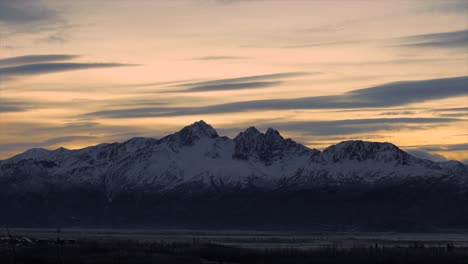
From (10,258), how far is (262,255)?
32.3 metres

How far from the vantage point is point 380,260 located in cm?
13650

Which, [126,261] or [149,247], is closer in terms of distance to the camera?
[126,261]

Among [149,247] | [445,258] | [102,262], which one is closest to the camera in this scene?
[102,262]

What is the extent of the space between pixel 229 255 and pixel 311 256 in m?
10.6

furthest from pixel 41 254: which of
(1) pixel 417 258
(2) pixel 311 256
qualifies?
(1) pixel 417 258

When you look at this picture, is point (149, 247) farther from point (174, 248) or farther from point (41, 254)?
point (41, 254)

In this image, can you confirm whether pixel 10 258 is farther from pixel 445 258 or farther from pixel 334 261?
pixel 445 258

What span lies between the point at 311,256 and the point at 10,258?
38.3 m

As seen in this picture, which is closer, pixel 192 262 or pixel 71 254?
pixel 192 262

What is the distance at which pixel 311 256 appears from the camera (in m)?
146

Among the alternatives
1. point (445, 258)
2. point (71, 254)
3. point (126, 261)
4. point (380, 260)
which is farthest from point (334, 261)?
point (71, 254)

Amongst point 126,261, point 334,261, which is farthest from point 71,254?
point 334,261

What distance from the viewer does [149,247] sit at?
16425 cm

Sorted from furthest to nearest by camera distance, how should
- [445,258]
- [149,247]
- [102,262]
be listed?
[149,247]
[445,258]
[102,262]
